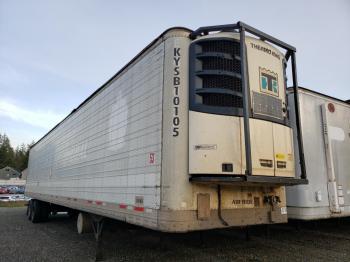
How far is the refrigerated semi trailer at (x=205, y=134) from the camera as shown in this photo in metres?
4.10

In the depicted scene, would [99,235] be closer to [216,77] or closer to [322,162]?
[216,77]

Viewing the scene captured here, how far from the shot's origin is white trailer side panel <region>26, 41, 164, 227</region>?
4.58 m

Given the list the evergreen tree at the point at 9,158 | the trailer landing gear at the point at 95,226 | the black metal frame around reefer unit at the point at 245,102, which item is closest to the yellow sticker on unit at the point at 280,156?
the black metal frame around reefer unit at the point at 245,102

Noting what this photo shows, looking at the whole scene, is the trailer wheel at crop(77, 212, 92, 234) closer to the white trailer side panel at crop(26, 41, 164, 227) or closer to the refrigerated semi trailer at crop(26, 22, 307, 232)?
the white trailer side panel at crop(26, 41, 164, 227)

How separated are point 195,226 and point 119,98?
3.10 metres

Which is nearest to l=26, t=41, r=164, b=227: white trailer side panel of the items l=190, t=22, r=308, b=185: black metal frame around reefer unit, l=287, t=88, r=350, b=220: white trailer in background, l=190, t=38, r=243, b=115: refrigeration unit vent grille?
l=190, t=38, r=243, b=115: refrigeration unit vent grille

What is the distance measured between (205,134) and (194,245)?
3.85 m

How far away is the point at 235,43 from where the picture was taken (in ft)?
15.1

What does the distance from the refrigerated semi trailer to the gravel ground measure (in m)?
1.40

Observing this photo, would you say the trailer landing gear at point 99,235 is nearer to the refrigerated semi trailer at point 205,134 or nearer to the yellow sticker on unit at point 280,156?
the refrigerated semi trailer at point 205,134

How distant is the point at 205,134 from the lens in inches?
165

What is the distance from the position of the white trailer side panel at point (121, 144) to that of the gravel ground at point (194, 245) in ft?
3.33

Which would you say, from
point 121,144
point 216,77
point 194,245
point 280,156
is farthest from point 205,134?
point 194,245

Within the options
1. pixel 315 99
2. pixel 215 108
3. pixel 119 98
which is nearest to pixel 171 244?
pixel 119 98
